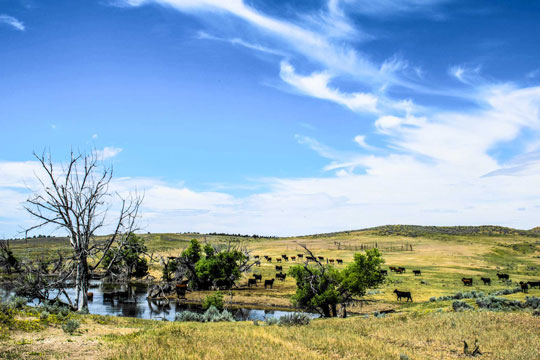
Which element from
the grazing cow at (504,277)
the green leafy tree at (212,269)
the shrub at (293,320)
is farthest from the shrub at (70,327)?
the grazing cow at (504,277)

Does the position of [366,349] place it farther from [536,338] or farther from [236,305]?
[236,305]

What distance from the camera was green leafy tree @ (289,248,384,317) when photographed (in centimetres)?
2861

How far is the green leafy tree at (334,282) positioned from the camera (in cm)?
2861

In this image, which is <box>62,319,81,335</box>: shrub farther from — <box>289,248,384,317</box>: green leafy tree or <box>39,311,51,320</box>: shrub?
<box>289,248,384,317</box>: green leafy tree

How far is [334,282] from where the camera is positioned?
29469 mm

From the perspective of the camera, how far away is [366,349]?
12.0 m

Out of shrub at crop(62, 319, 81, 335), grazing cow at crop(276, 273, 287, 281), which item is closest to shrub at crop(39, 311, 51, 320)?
shrub at crop(62, 319, 81, 335)

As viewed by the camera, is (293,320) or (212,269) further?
(212,269)

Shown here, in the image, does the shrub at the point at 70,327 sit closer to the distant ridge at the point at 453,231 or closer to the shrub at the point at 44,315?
the shrub at the point at 44,315

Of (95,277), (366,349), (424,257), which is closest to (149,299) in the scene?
(95,277)

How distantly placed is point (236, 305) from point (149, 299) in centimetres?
1179

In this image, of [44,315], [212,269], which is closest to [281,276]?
[212,269]

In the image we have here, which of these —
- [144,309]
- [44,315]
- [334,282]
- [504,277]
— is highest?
[44,315]

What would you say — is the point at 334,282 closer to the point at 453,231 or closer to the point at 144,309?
the point at 144,309
